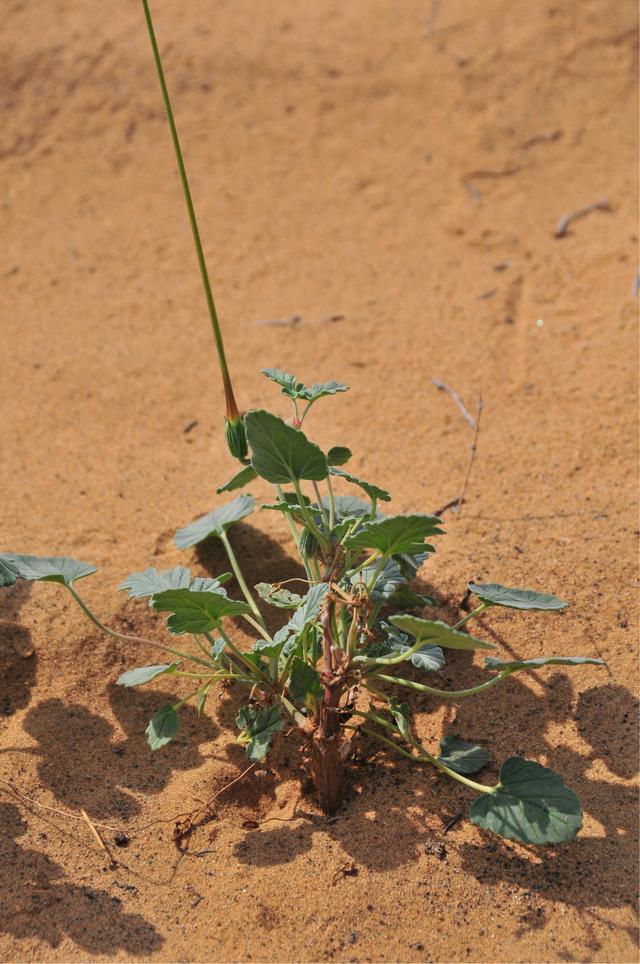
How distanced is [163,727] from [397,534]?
2.05ft

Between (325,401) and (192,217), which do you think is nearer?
(192,217)

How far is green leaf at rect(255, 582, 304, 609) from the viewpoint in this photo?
72.4 inches

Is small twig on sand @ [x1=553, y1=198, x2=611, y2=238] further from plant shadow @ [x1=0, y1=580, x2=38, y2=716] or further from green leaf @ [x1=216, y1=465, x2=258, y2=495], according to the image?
plant shadow @ [x1=0, y1=580, x2=38, y2=716]

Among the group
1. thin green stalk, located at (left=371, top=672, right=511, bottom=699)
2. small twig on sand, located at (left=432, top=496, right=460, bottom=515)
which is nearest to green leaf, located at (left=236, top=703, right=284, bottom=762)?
thin green stalk, located at (left=371, top=672, right=511, bottom=699)

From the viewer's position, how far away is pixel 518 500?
2.57 meters

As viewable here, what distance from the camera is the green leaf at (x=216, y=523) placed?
7.43ft

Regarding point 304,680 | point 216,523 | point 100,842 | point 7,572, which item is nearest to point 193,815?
point 100,842

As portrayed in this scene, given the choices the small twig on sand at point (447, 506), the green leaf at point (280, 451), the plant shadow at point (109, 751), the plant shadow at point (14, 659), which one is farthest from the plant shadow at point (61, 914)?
the small twig on sand at point (447, 506)

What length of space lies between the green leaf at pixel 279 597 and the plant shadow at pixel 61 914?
2.02 ft

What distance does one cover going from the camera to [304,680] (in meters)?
1.76

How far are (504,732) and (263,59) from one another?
394 cm

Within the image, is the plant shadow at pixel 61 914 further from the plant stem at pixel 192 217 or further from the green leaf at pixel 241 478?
the plant stem at pixel 192 217

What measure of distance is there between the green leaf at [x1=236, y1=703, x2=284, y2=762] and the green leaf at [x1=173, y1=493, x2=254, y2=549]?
1.77ft

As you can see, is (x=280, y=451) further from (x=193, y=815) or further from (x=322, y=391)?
(x=193, y=815)
